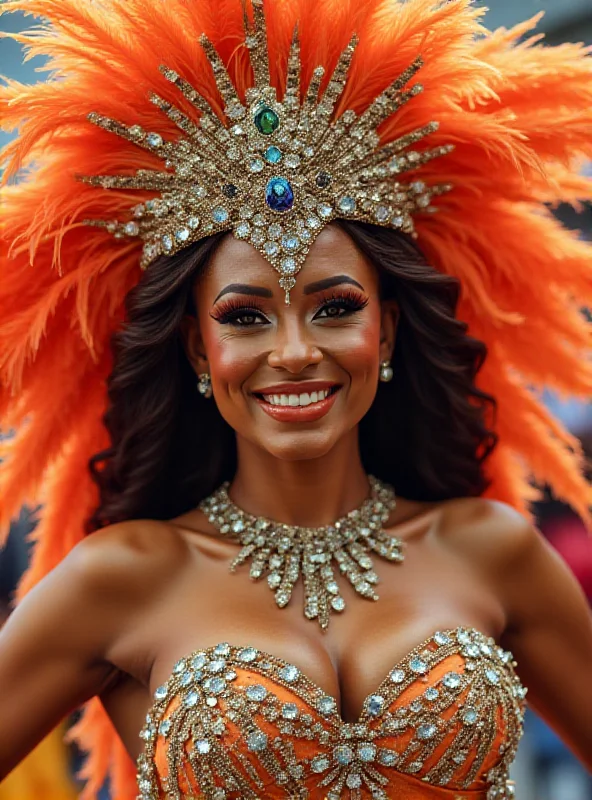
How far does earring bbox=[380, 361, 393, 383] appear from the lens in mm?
2508

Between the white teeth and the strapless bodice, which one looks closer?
the strapless bodice

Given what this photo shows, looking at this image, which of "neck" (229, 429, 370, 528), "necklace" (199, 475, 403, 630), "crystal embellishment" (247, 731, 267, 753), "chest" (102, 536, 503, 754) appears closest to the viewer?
"crystal embellishment" (247, 731, 267, 753)

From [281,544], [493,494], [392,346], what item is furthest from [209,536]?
[493,494]

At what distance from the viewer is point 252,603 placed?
7.71 ft

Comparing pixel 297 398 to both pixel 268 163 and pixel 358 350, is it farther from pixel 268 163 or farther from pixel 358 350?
pixel 268 163

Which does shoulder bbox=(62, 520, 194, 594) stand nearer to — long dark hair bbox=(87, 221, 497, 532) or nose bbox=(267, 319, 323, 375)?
long dark hair bbox=(87, 221, 497, 532)

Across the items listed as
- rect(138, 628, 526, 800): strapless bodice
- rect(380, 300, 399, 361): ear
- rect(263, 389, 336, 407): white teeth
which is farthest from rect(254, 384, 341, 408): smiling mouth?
rect(138, 628, 526, 800): strapless bodice

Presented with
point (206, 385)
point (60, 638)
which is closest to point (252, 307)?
point (206, 385)

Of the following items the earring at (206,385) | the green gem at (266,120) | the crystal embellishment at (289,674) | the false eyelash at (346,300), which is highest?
the green gem at (266,120)

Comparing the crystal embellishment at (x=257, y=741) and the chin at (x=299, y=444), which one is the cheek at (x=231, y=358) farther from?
the crystal embellishment at (x=257, y=741)

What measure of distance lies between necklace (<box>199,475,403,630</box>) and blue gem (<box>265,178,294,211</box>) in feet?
2.16

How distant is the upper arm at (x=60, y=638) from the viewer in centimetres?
230

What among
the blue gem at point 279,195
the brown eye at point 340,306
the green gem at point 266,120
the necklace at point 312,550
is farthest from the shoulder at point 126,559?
the green gem at point 266,120

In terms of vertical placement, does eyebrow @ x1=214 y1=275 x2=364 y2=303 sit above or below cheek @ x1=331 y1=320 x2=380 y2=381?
above
